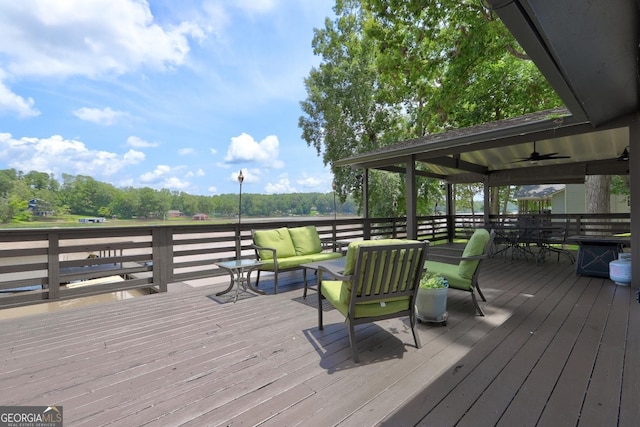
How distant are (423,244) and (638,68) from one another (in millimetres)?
2913

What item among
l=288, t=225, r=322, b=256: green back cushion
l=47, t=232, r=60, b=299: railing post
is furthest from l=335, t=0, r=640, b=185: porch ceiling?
l=47, t=232, r=60, b=299: railing post

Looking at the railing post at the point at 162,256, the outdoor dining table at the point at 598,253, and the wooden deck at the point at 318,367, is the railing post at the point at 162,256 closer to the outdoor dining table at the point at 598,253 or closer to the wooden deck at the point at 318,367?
the wooden deck at the point at 318,367

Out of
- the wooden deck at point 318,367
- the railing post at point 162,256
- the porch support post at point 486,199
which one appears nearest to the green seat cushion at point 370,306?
the wooden deck at point 318,367

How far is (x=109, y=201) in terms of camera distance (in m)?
18.7

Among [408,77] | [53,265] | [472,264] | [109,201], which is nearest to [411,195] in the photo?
[472,264]

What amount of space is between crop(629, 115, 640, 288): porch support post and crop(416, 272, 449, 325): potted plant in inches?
142

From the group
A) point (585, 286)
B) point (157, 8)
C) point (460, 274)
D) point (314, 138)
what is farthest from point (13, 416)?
point (314, 138)

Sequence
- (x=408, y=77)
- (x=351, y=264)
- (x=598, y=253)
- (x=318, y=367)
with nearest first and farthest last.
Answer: (x=318, y=367)
(x=351, y=264)
(x=598, y=253)
(x=408, y=77)

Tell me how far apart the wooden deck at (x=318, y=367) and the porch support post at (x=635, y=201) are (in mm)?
1050

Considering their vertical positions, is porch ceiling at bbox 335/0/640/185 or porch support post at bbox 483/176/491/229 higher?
porch ceiling at bbox 335/0/640/185

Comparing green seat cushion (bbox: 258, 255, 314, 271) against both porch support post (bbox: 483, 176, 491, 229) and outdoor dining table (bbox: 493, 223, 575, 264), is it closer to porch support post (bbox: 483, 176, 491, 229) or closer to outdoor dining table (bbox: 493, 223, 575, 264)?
outdoor dining table (bbox: 493, 223, 575, 264)

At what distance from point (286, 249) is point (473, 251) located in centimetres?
288

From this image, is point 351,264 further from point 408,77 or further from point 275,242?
point 408,77

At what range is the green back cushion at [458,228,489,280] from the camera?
3396mm
